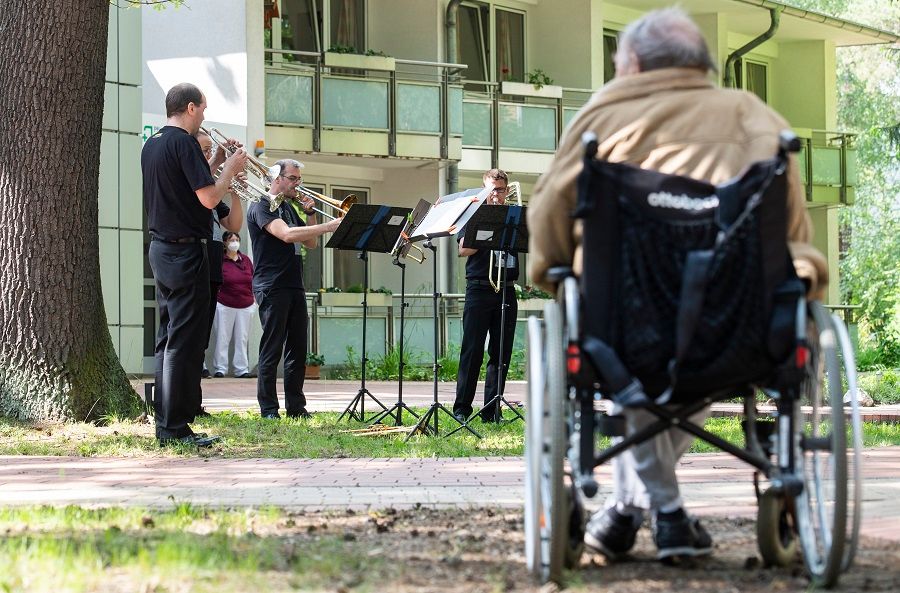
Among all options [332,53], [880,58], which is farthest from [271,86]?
[880,58]

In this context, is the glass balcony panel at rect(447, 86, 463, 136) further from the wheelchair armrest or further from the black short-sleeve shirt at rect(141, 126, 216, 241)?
the wheelchair armrest

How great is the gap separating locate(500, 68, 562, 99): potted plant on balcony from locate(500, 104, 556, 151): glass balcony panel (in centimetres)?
25

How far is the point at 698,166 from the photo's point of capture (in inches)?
153

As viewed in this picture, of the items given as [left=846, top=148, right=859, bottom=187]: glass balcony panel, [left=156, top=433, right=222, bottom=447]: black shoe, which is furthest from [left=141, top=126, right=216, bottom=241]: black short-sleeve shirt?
[left=846, top=148, right=859, bottom=187]: glass balcony panel

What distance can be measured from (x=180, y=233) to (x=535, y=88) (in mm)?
16419

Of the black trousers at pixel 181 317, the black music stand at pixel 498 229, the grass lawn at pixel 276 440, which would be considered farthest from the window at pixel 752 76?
the black trousers at pixel 181 317

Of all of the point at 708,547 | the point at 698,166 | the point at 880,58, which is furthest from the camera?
the point at 880,58

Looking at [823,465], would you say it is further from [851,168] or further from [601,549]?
[851,168]

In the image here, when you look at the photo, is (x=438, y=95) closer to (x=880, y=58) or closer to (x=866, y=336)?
(x=866, y=336)

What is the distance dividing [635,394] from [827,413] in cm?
81

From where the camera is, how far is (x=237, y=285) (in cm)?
1816

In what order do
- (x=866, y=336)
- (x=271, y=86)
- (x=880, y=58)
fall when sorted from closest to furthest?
1. (x=271, y=86)
2. (x=866, y=336)
3. (x=880, y=58)

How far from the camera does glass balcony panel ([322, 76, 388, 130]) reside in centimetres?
2039

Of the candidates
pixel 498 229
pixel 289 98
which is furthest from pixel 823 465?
pixel 289 98
